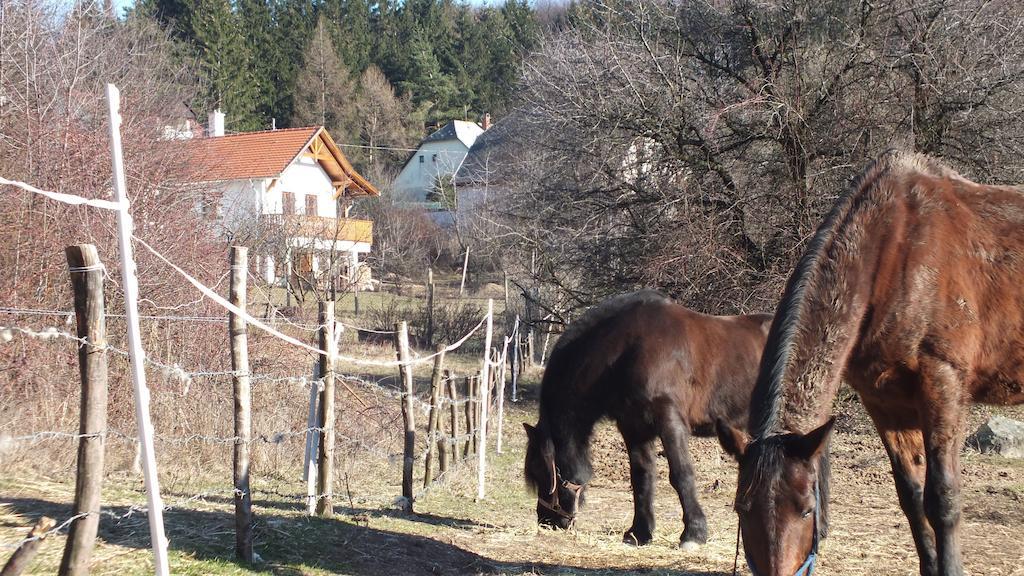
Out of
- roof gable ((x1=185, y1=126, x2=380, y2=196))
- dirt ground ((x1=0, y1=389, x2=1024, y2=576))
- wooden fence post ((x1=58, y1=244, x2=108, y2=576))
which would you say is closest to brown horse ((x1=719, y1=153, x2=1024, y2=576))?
dirt ground ((x1=0, y1=389, x2=1024, y2=576))

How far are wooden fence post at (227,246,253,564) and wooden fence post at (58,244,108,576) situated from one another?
4.10ft

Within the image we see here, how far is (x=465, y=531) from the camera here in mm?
6609

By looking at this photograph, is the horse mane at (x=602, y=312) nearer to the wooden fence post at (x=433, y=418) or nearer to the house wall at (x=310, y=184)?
the wooden fence post at (x=433, y=418)

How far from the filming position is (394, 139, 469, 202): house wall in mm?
46500

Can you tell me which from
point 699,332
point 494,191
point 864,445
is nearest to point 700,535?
point 699,332

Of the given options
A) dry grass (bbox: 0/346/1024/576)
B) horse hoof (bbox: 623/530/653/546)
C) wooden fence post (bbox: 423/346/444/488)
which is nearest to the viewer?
dry grass (bbox: 0/346/1024/576)

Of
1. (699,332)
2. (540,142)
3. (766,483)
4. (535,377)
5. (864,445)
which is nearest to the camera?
(766,483)

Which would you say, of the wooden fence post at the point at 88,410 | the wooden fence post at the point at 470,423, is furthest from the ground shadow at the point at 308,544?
the wooden fence post at the point at 470,423

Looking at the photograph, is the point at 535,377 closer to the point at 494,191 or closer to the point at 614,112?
the point at 614,112

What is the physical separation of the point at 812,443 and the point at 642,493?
330cm

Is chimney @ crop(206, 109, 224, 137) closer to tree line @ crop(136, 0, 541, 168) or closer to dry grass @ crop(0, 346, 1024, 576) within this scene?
tree line @ crop(136, 0, 541, 168)

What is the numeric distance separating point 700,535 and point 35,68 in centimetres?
973

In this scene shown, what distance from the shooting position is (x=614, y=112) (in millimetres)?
12500

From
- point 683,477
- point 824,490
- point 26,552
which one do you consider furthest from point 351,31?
point 26,552
